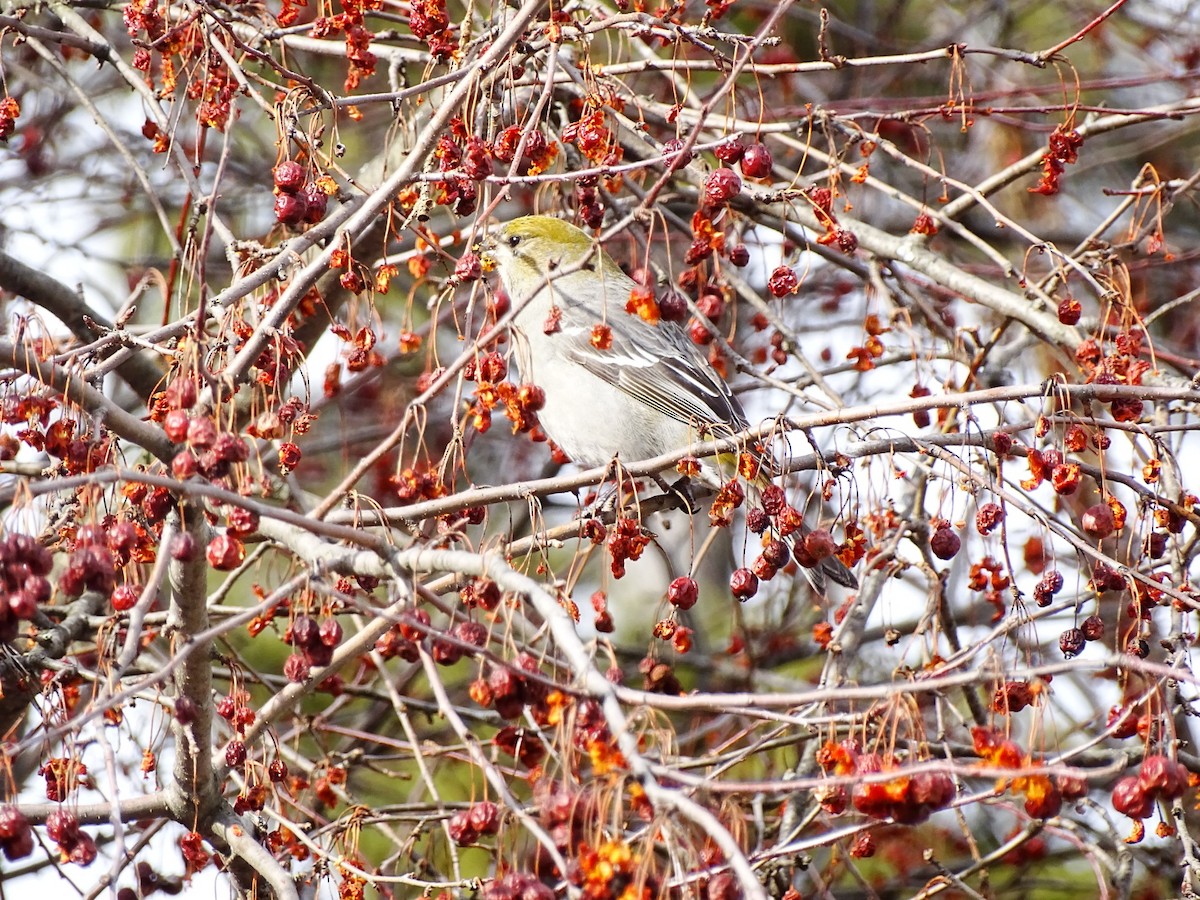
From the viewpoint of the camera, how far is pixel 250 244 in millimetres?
3488

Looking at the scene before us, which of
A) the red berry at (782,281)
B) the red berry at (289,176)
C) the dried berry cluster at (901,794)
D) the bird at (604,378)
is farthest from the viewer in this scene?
the bird at (604,378)

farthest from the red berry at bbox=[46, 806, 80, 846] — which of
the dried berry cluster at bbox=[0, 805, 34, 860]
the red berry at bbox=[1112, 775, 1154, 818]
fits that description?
the red berry at bbox=[1112, 775, 1154, 818]

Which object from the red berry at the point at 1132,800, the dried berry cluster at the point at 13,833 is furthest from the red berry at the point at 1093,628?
the dried berry cluster at the point at 13,833

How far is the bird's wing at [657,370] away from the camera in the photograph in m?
5.23

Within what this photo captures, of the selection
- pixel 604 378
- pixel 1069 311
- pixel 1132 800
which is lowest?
pixel 1132 800

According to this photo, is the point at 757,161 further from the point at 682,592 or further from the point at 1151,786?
the point at 1151,786

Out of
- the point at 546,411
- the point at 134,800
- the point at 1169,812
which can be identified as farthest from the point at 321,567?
the point at 546,411

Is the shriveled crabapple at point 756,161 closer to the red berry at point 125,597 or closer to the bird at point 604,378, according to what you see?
the bird at point 604,378

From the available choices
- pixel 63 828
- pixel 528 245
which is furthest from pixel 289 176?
pixel 528 245

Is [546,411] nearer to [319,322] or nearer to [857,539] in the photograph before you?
[319,322]

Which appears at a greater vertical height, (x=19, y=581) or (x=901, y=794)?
(x=19, y=581)

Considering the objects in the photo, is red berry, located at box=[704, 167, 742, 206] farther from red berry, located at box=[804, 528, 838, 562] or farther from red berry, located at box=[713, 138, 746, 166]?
red berry, located at box=[804, 528, 838, 562]

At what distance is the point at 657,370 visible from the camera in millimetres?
5387

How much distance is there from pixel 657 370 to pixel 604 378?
9.1 inches
